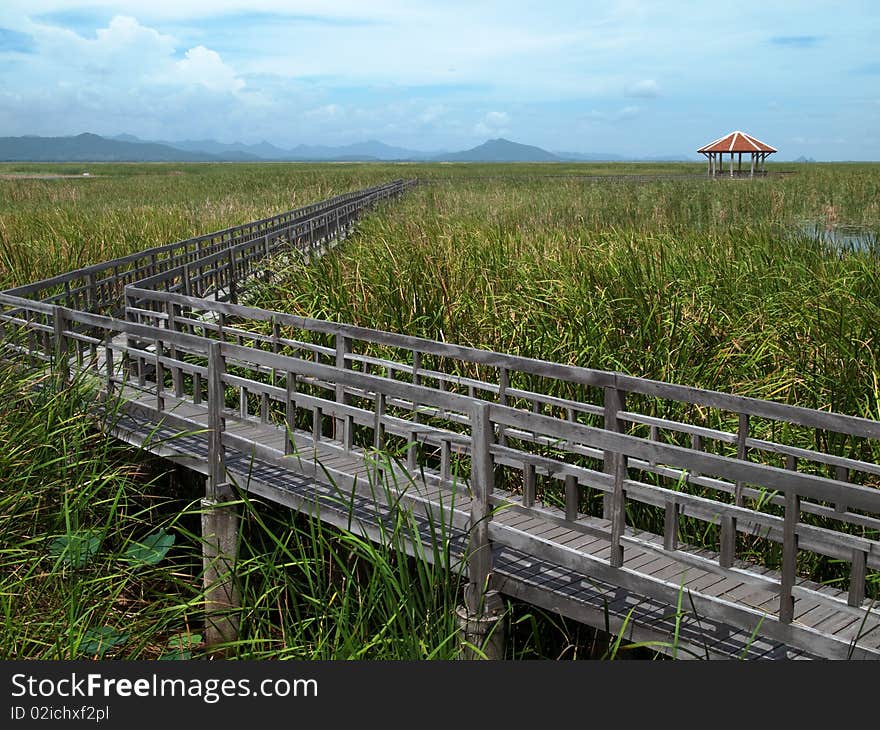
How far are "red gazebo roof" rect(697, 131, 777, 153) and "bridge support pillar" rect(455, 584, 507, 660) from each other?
63120mm

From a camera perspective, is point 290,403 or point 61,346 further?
point 61,346

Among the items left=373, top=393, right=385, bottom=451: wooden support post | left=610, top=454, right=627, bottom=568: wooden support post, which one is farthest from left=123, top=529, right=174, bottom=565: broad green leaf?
left=610, top=454, right=627, bottom=568: wooden support post

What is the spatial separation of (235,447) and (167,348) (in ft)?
14.0

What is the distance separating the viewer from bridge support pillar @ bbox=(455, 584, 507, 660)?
543cm

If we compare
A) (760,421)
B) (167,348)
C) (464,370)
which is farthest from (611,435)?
(167,348)

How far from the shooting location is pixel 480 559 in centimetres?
553

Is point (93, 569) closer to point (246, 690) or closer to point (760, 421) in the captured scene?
point (246, 690)

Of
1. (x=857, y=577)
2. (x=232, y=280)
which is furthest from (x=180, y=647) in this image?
(x=232, y=280)

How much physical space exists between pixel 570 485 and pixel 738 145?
64634mm

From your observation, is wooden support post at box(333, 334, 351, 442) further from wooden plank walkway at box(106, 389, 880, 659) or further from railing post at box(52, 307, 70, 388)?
railing post at box(52, 307, 70, 388)

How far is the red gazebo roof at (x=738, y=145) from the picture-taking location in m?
63.8

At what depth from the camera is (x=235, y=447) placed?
7.46 meters

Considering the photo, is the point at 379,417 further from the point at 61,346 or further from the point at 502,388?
the point at 61,346

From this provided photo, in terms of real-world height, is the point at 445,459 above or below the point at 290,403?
below
